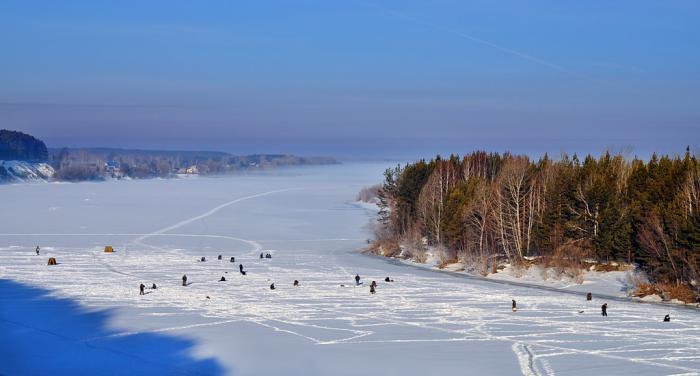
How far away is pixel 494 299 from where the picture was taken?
43688 mm

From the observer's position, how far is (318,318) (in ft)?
120

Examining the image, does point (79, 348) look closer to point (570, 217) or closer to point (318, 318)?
point (318, 318)

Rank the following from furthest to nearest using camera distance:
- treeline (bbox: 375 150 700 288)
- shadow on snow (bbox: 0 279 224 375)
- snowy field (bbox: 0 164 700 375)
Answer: treeline (bbox: 375 150 700 288)
snowy field (bbox: 0 164 700 375)
shadow on snow (bbox: 0 279 224 375)

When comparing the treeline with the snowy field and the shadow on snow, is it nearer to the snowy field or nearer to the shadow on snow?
the snowy field

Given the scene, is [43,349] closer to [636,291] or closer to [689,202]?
[636,291]

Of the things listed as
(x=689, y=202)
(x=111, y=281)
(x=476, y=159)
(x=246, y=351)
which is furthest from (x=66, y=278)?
(x=476, y=159)

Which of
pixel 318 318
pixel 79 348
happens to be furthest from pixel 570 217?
pixel 79 348

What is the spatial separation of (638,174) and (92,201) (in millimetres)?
97108

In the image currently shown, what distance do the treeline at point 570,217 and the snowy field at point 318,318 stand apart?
474 centimetres

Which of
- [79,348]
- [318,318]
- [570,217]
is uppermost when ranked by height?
[570,217]

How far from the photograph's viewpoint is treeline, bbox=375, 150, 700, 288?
47.9 m

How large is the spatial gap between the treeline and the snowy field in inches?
187

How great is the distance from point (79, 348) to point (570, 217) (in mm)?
37474

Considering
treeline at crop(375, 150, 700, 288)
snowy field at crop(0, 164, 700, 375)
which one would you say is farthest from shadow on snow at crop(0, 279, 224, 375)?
treeline at crop(375, 150, 700, 288)
